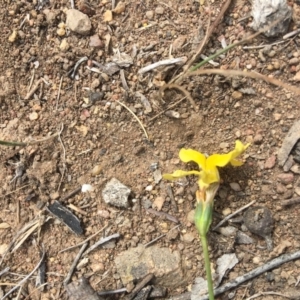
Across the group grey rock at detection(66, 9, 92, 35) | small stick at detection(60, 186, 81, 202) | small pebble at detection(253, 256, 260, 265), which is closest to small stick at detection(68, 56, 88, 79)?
grey rock at detection(66, 9, 92, 35)

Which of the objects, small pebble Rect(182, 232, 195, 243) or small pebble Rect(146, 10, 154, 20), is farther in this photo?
small pebble Rect(146, 10, 154, 20)

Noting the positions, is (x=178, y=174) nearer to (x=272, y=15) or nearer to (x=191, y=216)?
(x=191, y=216)

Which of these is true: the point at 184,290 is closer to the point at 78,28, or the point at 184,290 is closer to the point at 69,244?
the point at 69,244

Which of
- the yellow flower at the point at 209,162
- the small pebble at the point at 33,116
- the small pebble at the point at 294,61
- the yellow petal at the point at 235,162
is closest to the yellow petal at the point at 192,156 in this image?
the yellow flower at the point at 209,162

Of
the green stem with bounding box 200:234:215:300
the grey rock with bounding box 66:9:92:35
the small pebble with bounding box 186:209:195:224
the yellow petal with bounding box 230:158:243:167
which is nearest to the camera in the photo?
the green stem with bounding box 200:234:215:300

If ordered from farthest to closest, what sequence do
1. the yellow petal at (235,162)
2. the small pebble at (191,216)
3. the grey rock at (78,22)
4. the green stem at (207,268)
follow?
the grey rock at (78,22) → the small pebble at (191,216) → the yellow petal at (235,162) → the green stem at (207,268)

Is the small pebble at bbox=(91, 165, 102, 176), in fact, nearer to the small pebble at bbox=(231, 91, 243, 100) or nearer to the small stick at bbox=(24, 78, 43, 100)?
the small stick at bbox=(24, 78, 43, 100)

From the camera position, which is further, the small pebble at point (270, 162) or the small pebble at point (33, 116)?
the small pebble at point (33, 116)

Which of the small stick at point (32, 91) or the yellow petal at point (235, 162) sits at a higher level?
the yellow petal at point (235, 162)

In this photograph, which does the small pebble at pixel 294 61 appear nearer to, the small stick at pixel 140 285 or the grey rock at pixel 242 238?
the grey rock at pixel 242 238
